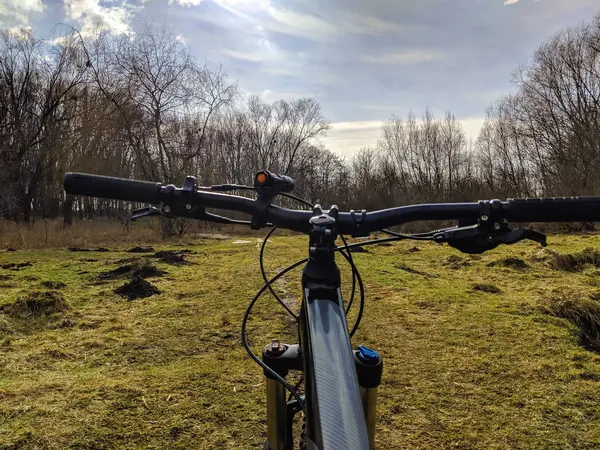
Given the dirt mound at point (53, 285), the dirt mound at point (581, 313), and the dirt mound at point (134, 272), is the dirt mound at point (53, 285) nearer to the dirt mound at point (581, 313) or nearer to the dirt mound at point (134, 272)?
the dirt mound at point (134, 272)

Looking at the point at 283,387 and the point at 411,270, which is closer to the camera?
the point at 283,387

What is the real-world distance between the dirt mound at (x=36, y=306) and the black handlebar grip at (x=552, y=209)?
16.0ft

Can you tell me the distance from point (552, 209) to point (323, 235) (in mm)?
662

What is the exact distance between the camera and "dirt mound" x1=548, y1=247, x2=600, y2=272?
7.85 m

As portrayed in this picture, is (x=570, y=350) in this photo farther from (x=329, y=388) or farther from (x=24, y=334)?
(x=24, y=334)

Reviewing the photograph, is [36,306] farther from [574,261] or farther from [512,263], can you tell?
[574,261]

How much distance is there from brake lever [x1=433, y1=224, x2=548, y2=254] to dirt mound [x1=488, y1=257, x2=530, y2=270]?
7.34 metres

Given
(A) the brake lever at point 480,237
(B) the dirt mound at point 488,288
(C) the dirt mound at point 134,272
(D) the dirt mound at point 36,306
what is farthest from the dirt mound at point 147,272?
(A) the brake lever at point 480,237

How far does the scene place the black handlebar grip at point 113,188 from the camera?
123 cm

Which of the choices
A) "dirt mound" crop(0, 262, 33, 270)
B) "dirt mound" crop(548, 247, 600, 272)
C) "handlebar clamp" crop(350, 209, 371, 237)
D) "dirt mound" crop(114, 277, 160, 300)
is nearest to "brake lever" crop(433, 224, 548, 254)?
"handlebar clamp" crop(350, 209, 371, 237)

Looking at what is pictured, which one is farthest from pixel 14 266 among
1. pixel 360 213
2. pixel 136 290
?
pixel 360 213

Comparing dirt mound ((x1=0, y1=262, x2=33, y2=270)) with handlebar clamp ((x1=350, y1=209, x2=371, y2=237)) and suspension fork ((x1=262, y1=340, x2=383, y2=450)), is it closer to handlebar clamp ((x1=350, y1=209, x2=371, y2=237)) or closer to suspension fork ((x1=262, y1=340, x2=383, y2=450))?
suspension fork ((x1=262, y1=340, x2=383, y2=450))

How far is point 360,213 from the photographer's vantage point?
1178mm

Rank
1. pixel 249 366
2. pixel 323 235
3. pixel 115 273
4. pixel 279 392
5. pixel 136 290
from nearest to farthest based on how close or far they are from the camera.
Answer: pixel 323 235 < pixel 279 392 < pixel 249 366 < pixel 136 290 < pixel 115 273
